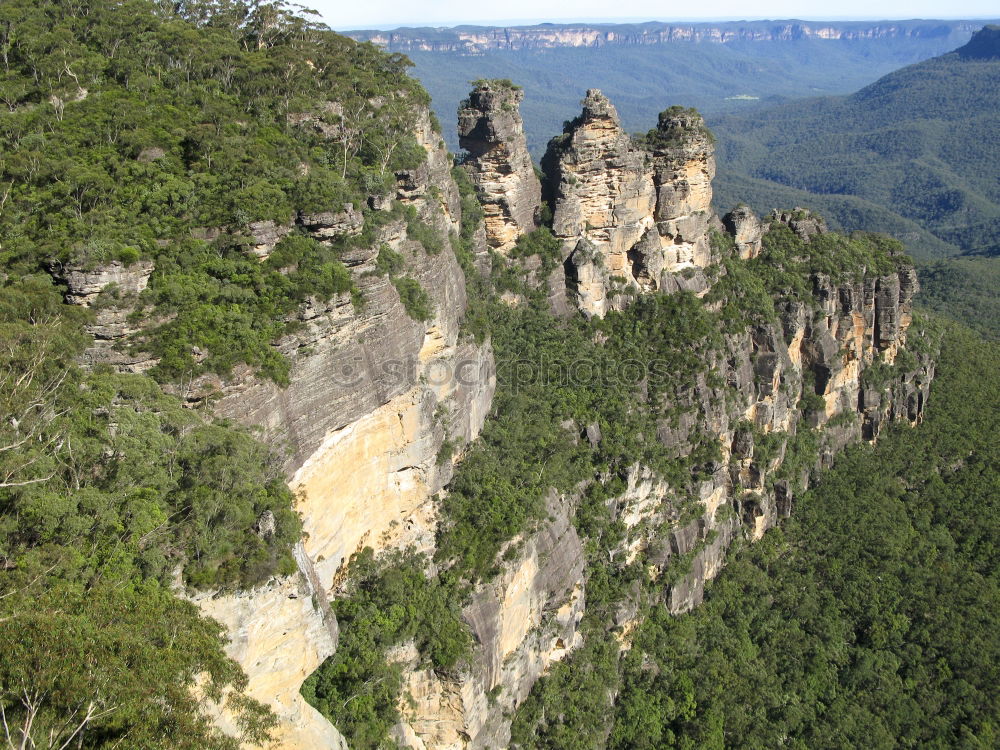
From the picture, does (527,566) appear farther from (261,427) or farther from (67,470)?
(67,470)

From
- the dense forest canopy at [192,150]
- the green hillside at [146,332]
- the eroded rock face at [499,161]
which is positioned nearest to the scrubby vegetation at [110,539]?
the green hillside at [146,332]

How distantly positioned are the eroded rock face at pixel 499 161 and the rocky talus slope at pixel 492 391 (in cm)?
11

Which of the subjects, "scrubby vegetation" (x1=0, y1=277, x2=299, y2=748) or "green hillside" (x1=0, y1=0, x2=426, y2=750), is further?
"green hillside" (x1=0, y1=0, x2=426, y2=750)

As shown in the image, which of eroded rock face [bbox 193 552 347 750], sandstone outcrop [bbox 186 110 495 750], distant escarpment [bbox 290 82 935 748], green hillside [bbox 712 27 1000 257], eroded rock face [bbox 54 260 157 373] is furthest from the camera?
green hillside [bbox 712 27 1000 257]

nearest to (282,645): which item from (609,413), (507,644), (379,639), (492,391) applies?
(379,639)

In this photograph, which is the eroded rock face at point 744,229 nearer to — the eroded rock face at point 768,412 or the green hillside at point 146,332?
the eroded rock face at point 768,412

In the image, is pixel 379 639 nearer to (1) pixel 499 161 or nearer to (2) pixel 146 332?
(2) pixel 146 332

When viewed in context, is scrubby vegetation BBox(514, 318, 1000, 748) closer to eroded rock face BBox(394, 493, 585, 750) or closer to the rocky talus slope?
eroded rock face BBox(394, 493, 585, 750)

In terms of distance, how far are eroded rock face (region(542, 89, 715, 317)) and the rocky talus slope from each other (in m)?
0.12

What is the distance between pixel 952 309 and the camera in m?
73.2

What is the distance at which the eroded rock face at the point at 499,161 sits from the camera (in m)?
34.1

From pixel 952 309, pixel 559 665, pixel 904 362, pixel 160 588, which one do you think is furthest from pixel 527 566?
pixel 952 309

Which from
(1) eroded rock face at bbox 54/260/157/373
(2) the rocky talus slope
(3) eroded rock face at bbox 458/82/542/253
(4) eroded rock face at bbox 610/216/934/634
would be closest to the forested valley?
(1) eroded rock face at bbox 54/260/157/373

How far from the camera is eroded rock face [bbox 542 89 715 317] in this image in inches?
1444
